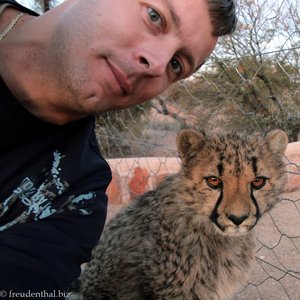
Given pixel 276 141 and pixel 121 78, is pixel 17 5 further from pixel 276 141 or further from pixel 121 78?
pixel 276 141

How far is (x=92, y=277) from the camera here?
5.64 ft

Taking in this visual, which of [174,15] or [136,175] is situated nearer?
[174,15]

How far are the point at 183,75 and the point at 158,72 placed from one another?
8.2 inches

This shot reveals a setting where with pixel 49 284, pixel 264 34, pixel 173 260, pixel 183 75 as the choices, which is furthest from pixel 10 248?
pixel 264 34

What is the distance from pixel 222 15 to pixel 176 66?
18 cm

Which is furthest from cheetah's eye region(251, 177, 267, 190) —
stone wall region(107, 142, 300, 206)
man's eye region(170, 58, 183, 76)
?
stone wall region(107, 142, 300, 206)

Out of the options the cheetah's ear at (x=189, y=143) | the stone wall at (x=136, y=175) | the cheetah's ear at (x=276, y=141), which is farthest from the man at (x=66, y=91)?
the stone wall at (x=136, y=175)

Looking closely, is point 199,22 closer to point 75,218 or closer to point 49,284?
point 75,218

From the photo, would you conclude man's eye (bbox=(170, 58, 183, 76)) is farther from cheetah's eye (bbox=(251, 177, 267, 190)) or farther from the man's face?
cheetah's eye (bbox=(251, 177, 267, 190))

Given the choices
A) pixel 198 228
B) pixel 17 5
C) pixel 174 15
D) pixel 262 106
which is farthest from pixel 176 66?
pixel 262 106

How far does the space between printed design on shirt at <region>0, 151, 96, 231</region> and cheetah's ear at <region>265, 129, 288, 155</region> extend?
2.65 feet

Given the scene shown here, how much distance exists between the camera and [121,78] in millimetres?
1056

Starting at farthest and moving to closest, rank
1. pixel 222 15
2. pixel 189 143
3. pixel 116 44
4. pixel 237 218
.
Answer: pixel 189 143
pixel 237 218
pixel 222 15
pixel 116 44

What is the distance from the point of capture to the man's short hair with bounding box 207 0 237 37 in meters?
1.14
